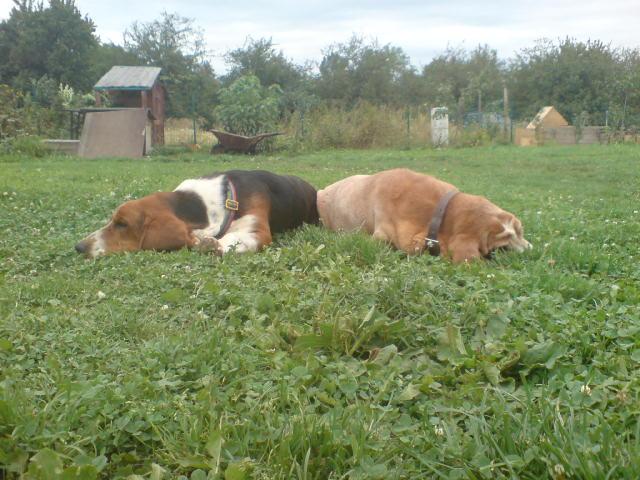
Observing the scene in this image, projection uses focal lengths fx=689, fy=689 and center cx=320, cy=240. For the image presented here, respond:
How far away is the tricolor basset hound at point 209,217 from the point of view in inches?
222

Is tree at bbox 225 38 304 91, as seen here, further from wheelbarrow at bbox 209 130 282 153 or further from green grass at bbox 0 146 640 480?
green grass at bbox 0 146 640 480

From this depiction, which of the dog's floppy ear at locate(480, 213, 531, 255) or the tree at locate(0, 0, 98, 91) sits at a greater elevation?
the tree at locate(0, 0, 98, 91)

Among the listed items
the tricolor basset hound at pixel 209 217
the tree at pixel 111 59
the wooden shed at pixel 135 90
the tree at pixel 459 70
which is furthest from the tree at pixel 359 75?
the tricolor basset hound at pixel 209 217

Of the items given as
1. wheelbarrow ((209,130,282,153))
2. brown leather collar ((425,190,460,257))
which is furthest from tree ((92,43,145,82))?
brown leather collar ((425,190,460,257))

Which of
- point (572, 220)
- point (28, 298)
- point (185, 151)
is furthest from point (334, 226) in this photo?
point (185, 151)

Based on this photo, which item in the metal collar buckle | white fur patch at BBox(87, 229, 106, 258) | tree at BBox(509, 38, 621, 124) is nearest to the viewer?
white fur patch at BBox(87, 229, 106, 258)

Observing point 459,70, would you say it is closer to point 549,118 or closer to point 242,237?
point 549,118

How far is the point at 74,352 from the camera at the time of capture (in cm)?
321

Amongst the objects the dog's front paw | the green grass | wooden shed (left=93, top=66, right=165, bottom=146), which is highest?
wooden shed (left=93, top=66, right=165, bottom=146)

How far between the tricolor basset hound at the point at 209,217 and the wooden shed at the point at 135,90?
1845 cm

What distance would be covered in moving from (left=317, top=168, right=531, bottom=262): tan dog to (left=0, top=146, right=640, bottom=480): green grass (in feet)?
0.75

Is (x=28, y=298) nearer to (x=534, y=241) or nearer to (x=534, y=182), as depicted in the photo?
(x=534, y=241)

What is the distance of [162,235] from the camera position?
564 centimetres

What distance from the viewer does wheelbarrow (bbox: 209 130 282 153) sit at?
20.0 metres
